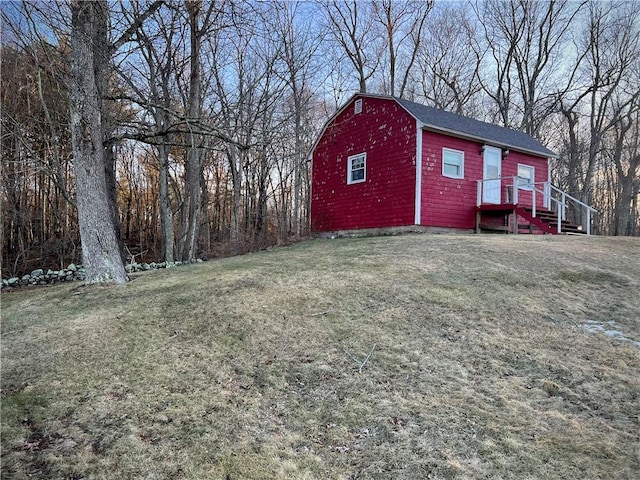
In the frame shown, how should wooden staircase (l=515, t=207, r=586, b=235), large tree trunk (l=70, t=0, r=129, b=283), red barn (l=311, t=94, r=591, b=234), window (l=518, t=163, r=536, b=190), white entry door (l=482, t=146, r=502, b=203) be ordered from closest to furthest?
large tree trunk (l=70, t=0, r=129, b=283) < red barn (l=311, t=94, r=591, b=234) < wooden staircase (l=515, t=207, r=586, b=235) < white entry door (l=482, t=146, r=502, b=203) < window (l=518, t=163, r=536, b=190)

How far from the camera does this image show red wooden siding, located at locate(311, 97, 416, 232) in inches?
450

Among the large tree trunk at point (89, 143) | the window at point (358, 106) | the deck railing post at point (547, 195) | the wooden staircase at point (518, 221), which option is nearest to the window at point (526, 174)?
the deck railing post at point (547, 195)

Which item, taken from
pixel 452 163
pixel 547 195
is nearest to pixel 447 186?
pixel 452 163

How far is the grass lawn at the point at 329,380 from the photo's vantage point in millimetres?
2281

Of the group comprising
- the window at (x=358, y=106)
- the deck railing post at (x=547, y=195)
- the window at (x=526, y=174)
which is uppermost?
the window at (x=358, y=106)

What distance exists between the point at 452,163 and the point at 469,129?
4.79ft

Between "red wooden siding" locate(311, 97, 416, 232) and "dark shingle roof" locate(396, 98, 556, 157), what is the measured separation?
454mm

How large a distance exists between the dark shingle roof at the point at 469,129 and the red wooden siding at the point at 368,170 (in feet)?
1.49

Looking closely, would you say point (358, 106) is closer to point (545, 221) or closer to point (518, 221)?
point (518, 221)

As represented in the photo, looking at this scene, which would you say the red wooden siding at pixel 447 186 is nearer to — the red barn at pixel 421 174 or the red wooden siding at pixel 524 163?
the red barn at pixel 421 174

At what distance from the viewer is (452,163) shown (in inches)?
466

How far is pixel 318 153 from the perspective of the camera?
47.4 ft

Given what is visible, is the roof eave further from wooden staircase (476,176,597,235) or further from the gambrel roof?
wooden staircase (476,176,597,235)

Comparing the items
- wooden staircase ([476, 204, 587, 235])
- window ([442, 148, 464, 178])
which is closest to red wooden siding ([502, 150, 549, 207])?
wooden staircase ([476, 204, 587, 235])
